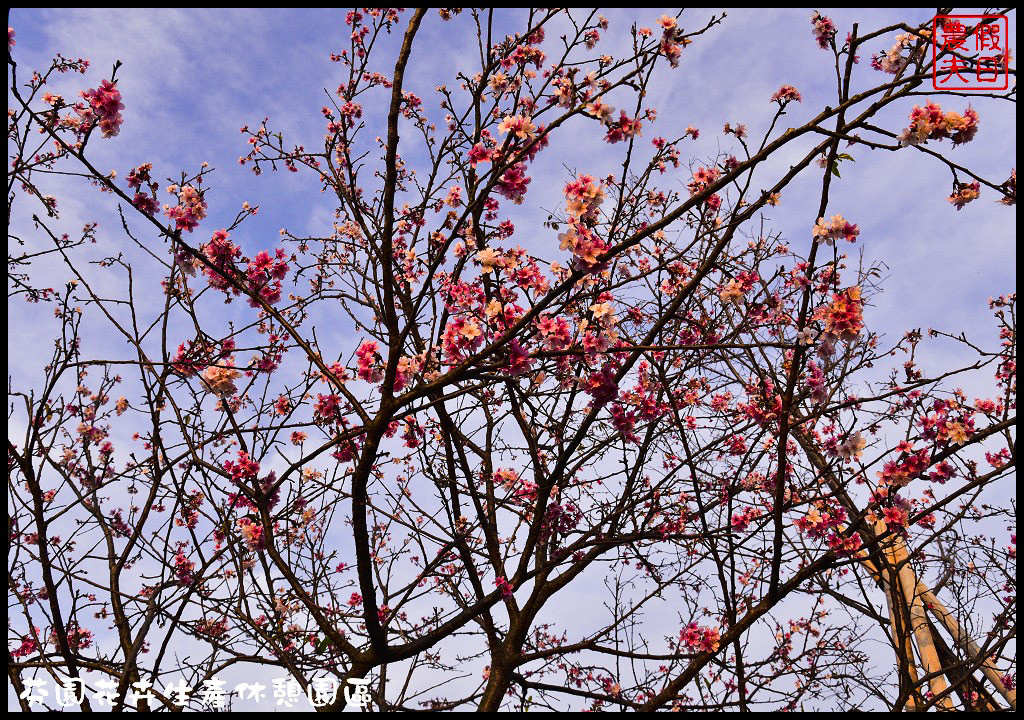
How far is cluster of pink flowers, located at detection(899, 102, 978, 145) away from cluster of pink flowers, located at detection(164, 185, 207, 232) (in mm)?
3496

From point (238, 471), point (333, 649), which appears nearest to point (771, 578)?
point (333, 649)

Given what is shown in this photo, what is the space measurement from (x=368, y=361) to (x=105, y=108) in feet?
5.98

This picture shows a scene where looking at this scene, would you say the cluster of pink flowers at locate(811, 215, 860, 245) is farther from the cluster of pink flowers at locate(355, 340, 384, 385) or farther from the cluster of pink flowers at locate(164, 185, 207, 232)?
the cluster of pink flowers at locate(164, 185, 207, 232)

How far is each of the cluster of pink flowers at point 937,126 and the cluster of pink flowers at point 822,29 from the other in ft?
3.47

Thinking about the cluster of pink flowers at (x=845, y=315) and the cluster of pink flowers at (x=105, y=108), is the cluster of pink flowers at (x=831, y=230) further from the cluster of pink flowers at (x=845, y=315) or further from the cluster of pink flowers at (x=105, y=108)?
the cluster of pink flowers at (x=105, y=108)

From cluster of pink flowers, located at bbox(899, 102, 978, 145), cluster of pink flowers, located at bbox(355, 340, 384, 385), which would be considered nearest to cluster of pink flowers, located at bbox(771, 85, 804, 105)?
cluster of pink flowers, located at bbox(899, 102, 978, 145)

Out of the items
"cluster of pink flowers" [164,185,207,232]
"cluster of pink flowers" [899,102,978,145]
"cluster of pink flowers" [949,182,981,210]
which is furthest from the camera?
"cluster of pink flowers" [164,185,207,232]

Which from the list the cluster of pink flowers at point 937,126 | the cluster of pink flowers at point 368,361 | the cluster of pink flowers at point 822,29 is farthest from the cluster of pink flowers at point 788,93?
the cluster of pink flowers at point 368,361

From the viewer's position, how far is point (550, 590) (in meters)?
4.51

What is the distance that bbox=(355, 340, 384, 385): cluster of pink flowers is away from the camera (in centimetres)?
377

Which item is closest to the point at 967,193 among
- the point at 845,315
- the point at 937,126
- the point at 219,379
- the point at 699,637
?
the point at 937,126

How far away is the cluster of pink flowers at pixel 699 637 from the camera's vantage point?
13.7 feet

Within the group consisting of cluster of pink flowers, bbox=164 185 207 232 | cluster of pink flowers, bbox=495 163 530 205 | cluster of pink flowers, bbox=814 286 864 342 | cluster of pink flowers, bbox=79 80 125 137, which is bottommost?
cluster of pink flowers, bbox=814 286 864 342

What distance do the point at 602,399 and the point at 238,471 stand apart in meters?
2.17
